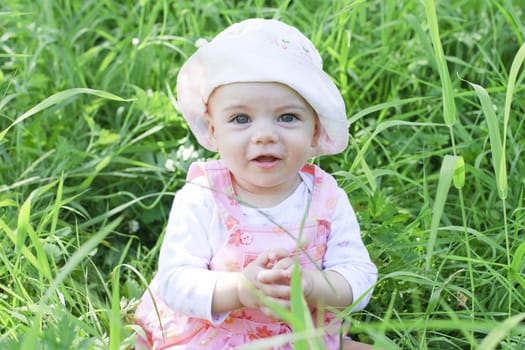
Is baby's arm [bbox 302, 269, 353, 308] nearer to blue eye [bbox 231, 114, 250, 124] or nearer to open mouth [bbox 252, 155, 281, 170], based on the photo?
open mouth [bbox 252, 155, 281, 170]

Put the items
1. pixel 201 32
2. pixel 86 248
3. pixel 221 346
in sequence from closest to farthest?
pixel 86 248 < pixel 221 346 < pixel 201 32

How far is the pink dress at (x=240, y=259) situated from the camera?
2303 millimetres

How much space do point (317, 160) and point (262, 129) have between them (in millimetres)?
827

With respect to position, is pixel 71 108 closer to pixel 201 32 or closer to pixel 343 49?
pixel 201 32

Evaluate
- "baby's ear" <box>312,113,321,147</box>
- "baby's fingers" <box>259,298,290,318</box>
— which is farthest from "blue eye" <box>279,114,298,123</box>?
"baby's fingers" <box>259,298,290,318</box>

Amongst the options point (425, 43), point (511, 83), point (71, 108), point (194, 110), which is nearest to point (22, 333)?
point (194, 110)

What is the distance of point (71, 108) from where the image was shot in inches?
134

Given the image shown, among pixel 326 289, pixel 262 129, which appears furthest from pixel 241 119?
pixel 326 289

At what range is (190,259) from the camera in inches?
90.7

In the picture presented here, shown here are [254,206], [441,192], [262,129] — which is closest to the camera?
[441,192]

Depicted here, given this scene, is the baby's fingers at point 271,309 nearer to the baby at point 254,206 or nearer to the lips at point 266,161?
the baby at point 254,206

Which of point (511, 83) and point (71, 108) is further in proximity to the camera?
point (71, 108)

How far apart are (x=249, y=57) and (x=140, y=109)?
42.7 inches

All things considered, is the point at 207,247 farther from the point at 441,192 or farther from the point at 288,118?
the point at 441,192
